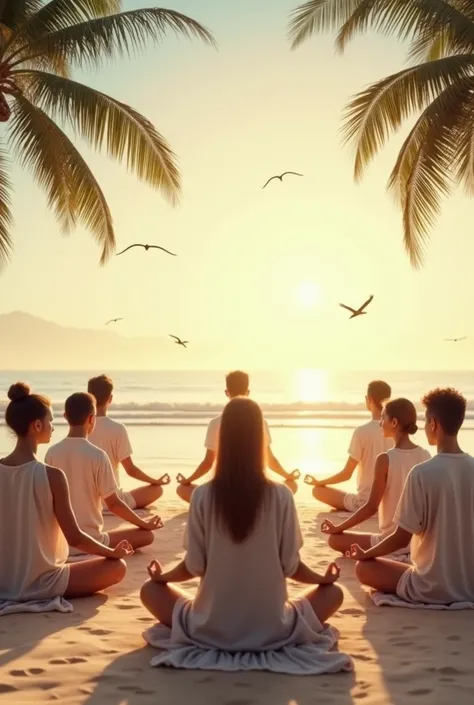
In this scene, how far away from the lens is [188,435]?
19406 millimetres

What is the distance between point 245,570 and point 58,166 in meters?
8.95

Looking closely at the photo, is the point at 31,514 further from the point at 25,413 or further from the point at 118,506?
the point at 118,506

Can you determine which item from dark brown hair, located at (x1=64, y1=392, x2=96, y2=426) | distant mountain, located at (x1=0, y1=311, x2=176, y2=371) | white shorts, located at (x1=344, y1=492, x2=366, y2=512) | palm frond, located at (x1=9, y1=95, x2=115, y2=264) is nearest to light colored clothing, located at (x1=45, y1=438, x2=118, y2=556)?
dark brown hair, located at (x1=64, y1=392, x2=96, y2=426)

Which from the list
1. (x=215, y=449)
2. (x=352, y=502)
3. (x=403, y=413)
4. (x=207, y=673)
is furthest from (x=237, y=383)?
(x=207, y=673)

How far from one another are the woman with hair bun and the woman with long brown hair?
1.04 m

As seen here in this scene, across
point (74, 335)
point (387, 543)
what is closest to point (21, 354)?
point (74, 335)

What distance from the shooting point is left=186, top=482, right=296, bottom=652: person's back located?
142 inches

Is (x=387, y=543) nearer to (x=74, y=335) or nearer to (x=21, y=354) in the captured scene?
(x=21, y=354)

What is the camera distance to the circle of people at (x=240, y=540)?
11.7ft

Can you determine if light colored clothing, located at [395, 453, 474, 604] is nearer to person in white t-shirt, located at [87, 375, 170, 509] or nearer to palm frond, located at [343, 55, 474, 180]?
person in white t-shirt, located at [87, 375, 170, 509]

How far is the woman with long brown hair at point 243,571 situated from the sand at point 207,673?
133 mm

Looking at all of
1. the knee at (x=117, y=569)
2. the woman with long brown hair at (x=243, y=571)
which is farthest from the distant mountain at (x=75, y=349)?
the woman with long brown hair at (x=243, y=571)

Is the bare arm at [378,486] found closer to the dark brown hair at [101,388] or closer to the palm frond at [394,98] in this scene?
the dark brown hair at [101,388]

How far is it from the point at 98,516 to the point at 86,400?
932 mm
